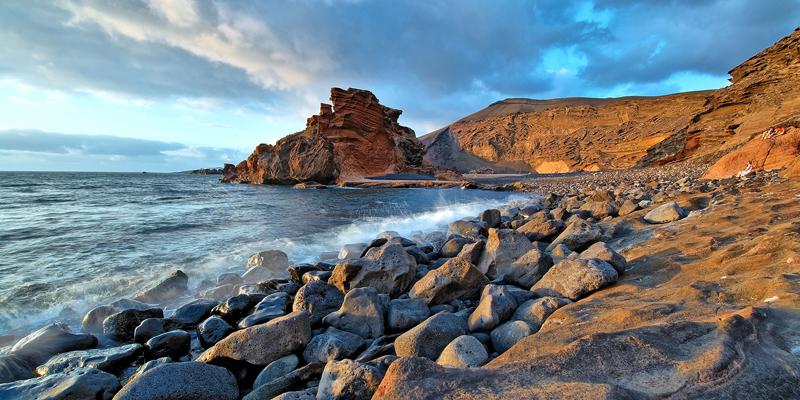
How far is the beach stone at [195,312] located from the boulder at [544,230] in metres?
5.01

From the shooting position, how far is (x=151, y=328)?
302 centimetres

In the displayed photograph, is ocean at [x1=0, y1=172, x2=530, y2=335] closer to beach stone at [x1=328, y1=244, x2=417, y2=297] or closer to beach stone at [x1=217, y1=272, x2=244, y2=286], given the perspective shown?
beach stone at [x1=217, y1=272, x2=244, y2=286]

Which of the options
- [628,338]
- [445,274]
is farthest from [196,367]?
[628,338]

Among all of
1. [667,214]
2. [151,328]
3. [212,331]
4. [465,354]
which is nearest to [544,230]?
[667,214]

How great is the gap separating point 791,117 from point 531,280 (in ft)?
71.0

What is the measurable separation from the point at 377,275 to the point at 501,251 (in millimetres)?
1705

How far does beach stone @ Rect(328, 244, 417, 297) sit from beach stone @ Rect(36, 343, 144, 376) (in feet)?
6.48

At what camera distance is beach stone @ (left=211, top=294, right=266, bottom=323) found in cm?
336

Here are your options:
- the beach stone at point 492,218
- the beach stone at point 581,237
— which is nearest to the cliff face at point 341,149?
the beach stone at point 492,218

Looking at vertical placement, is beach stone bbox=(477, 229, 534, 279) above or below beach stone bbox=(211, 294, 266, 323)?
above

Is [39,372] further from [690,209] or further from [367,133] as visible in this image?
[367,133]

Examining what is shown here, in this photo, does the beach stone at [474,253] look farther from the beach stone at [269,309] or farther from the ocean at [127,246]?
the ocean at [127,246]

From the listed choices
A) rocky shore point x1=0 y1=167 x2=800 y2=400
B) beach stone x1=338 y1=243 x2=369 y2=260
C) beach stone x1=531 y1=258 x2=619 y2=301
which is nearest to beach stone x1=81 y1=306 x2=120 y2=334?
rocky shore point x1=0 y1=167 x2=800 y2=400

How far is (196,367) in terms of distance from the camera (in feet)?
6.79
